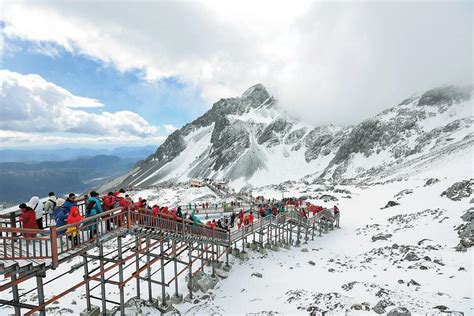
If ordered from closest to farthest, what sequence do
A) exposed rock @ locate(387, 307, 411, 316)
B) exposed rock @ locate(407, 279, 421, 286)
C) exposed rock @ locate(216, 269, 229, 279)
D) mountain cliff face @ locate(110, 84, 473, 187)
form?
1. exposed rock @ locate(387, 307, 411, 316)
2. exposed rock @ locate(407, 279, 421, 286)
3. exposed rock @ locate(216, 269, 229, 279)
4. mountain cliff face @ locate(110, 84, 473, 187)

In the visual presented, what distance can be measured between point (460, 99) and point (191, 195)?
4626 inches

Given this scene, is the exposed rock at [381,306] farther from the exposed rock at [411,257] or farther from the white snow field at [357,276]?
the exposed rock at [411,257]

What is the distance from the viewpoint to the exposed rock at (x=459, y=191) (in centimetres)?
3034

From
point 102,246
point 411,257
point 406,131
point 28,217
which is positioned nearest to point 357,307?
point 411,257

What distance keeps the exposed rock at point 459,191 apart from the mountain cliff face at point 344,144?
43.7m

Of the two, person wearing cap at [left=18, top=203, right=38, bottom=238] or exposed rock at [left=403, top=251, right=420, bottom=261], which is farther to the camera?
exposed rock at [left=403, top=251, right=420, bottom=261]

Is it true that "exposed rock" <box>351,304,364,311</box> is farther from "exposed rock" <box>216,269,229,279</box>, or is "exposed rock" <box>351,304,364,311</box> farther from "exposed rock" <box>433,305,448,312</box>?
"exposed rock" <box>216,269,229,279</box>

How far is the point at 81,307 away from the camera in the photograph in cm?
1773

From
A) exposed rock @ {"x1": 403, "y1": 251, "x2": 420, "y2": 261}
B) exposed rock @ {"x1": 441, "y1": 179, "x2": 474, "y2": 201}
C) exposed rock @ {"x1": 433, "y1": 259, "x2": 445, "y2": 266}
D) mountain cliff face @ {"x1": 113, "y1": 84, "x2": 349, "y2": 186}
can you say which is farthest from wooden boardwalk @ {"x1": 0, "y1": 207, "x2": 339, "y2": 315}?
mountain cliff face @ {"x1": 113, "y1": 84, "x2": 349, "y2": 186}

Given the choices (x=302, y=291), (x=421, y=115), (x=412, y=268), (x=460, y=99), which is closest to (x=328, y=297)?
(x=302, y=291)

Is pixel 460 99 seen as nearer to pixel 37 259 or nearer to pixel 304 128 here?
pixel 304 128

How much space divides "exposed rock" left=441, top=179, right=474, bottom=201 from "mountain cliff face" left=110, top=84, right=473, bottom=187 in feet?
144

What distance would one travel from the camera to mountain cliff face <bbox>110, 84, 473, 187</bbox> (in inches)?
3954

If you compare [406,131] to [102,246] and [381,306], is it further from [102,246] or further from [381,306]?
[102,246]
